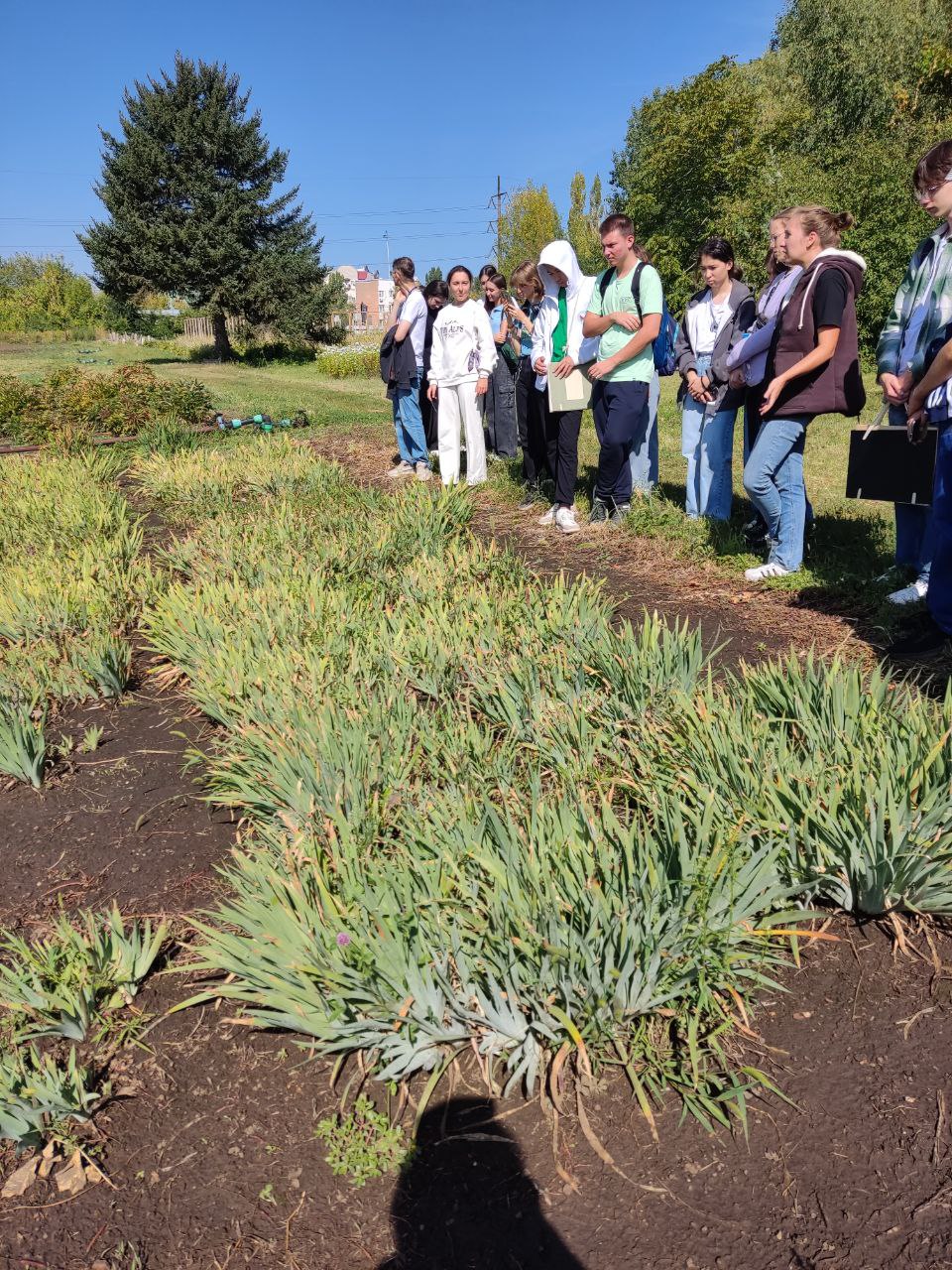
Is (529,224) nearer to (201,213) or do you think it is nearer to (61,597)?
(201,213)

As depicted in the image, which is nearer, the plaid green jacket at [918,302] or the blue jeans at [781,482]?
the plaid green jacket at [918,302]

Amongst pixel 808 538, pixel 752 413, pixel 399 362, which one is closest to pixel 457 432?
pixel 399 362

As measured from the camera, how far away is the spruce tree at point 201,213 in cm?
2638

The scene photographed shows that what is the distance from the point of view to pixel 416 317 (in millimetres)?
7500

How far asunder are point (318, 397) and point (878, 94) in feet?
66.6

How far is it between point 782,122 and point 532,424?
2253 centimetres

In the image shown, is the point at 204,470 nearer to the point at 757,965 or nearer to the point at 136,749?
the point at 136,749

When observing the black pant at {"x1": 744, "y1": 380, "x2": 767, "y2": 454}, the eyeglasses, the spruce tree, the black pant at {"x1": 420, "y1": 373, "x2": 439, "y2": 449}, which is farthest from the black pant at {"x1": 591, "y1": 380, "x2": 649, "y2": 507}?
the spruce tree

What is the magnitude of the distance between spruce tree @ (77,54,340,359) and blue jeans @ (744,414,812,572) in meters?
25.5

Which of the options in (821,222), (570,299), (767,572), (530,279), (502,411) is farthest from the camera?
(502,411)

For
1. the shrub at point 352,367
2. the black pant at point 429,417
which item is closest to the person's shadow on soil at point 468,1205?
the black pant at point 429,417

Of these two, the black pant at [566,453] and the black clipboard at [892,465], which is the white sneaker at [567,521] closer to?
the black pant at [566,453]

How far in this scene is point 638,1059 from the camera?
1.75m

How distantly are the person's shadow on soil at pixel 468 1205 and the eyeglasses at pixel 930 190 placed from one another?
3341 millimetres
